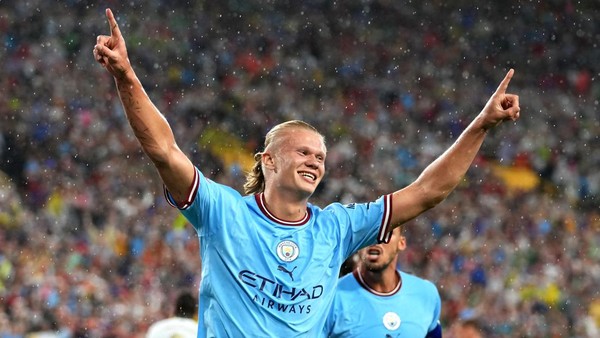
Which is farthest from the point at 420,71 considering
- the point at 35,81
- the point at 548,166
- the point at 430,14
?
the point at 35,81

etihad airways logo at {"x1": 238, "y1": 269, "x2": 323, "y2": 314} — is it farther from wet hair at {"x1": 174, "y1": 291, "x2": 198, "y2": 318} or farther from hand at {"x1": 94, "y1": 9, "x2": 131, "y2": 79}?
wet hair at {"x1": 174, "y1": 291, "x2": 198, "y2": 318}

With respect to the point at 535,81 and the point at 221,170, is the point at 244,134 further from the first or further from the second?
the point at 535,81

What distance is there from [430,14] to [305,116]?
11.8 ft

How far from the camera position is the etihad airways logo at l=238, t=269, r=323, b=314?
149 inches

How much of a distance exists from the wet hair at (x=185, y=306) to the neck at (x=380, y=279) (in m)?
1.43

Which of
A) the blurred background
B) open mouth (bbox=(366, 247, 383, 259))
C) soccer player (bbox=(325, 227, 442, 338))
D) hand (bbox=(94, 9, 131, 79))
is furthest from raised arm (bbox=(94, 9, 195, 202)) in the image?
the blurred background

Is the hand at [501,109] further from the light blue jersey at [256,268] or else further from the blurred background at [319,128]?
the blurred background at [319,128]

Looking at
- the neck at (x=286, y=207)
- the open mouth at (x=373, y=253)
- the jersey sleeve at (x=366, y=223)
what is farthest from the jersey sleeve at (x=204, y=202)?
the open mouth at (x=373, y=253)

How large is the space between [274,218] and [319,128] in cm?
1253

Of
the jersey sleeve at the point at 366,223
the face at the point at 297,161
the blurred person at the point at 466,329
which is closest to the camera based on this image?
the face at the point at 297,161

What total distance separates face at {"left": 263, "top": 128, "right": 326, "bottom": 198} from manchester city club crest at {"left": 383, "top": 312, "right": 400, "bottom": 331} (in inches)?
72.3

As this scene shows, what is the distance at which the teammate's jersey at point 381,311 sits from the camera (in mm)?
5668

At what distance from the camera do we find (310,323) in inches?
153

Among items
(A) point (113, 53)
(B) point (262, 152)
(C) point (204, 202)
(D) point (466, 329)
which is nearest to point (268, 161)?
(B) point (262, 152)
